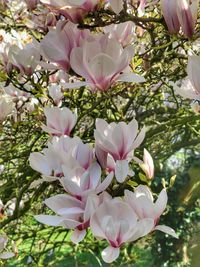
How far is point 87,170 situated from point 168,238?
5.79 meters

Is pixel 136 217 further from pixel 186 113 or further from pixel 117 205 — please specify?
pixel 186 113

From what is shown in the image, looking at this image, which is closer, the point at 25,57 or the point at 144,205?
the point at 144,205

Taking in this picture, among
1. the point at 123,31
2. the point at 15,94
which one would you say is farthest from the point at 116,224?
the point at 15,94

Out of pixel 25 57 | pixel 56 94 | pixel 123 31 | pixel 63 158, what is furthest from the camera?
pixel 56 94

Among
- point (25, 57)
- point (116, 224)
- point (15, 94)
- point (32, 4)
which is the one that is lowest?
point (15, 94)

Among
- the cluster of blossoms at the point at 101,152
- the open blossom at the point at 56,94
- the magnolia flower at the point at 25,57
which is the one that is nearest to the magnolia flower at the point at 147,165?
the cluster of blossoms at the point at 101,152

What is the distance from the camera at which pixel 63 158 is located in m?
0.99

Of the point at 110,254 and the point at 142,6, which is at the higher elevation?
the point at 142,6

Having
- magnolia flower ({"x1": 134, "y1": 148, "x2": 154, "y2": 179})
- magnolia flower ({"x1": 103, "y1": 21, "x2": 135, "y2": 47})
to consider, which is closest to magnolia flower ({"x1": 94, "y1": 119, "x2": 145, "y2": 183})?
magnolia flower ({"x1": 134, "y1": 148, "x2": 154, "y2": 179})

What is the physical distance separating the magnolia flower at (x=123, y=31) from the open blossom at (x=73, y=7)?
0.15m

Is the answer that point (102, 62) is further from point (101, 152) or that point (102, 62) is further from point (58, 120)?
point (58, 120)

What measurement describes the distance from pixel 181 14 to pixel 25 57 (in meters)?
0.49

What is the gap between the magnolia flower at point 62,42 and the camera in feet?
3.28

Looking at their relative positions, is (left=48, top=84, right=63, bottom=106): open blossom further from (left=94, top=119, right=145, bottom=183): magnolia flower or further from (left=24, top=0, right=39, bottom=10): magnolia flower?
(left=94, top=119, right=145, bottom=183): magnolia flower
